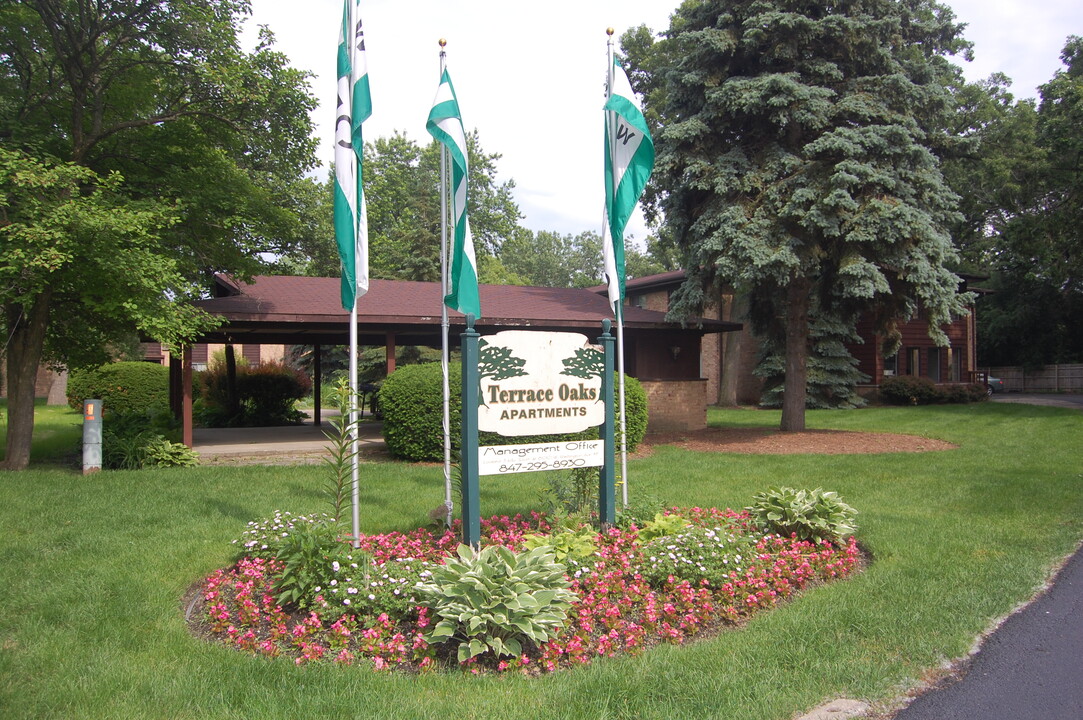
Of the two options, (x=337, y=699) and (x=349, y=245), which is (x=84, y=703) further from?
(x=349, y=245)

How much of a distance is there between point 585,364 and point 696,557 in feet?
5.80

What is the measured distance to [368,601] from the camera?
184 inches

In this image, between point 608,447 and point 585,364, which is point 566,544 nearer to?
point 608,447

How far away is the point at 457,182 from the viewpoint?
6121 millimetres

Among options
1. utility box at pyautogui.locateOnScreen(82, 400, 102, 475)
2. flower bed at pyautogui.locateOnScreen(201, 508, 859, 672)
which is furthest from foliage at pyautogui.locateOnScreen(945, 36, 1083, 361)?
utility box at pyautogui.locateOnScreen(82, 400, 102, 475)

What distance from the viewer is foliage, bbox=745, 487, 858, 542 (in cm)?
655

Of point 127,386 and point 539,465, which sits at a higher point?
point 127,386

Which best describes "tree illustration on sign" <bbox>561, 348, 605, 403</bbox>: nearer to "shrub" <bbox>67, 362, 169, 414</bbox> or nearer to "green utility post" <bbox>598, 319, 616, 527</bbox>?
"green utility post" <bbox>598, 319, 616, 527</bbox>

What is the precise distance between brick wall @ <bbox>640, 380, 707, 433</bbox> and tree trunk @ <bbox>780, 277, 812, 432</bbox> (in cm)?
214


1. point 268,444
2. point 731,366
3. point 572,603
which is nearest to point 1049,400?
point 731,366

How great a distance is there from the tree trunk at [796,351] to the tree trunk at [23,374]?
47.9ft

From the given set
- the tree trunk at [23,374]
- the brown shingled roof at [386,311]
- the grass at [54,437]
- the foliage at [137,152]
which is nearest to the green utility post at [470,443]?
the foliage at [137,152]

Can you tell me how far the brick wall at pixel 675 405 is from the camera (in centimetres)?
1814

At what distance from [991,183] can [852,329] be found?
676cm
